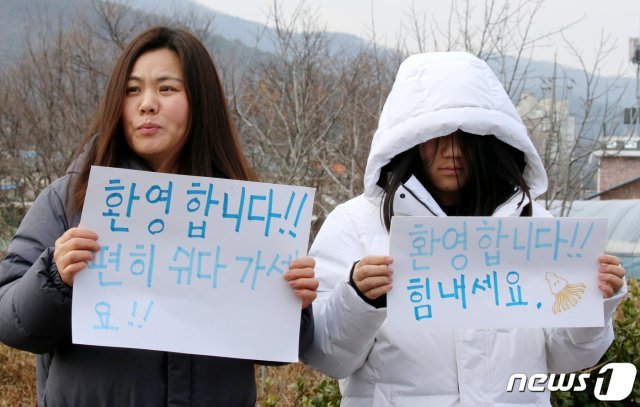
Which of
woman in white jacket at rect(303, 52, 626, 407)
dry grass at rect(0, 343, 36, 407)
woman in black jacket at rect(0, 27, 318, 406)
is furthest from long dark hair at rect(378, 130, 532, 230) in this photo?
dry grass at rect(0, 343, 36, 407)

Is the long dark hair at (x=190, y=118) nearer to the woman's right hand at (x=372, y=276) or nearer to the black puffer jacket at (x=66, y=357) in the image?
the black puffer jacket at (x=66, y=357)

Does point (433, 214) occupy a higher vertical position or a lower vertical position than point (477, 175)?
lower

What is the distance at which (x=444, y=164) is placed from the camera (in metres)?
2.19

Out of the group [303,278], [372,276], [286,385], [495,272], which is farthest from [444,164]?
[286,385]

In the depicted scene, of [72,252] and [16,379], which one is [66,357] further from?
[16,379]

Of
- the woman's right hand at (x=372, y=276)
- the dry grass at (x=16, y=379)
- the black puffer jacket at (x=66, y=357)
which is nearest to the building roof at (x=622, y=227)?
the dry grass at (x=16, y=379)

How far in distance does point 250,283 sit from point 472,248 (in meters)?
0.59

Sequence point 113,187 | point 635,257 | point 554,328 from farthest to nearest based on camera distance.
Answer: point 635,257 < point 554,328 < point 113,187

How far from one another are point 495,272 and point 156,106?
97 cm

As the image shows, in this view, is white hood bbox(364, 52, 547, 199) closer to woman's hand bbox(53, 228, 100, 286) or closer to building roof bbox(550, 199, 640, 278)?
woman's hand bbox(53, 228, 100, 286)

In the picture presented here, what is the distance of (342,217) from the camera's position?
7.24 ft

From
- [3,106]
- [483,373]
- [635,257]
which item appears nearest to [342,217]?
[483,373]

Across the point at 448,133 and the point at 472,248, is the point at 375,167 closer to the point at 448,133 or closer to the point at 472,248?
the point at 448,133

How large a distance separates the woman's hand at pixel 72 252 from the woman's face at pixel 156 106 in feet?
0.89
